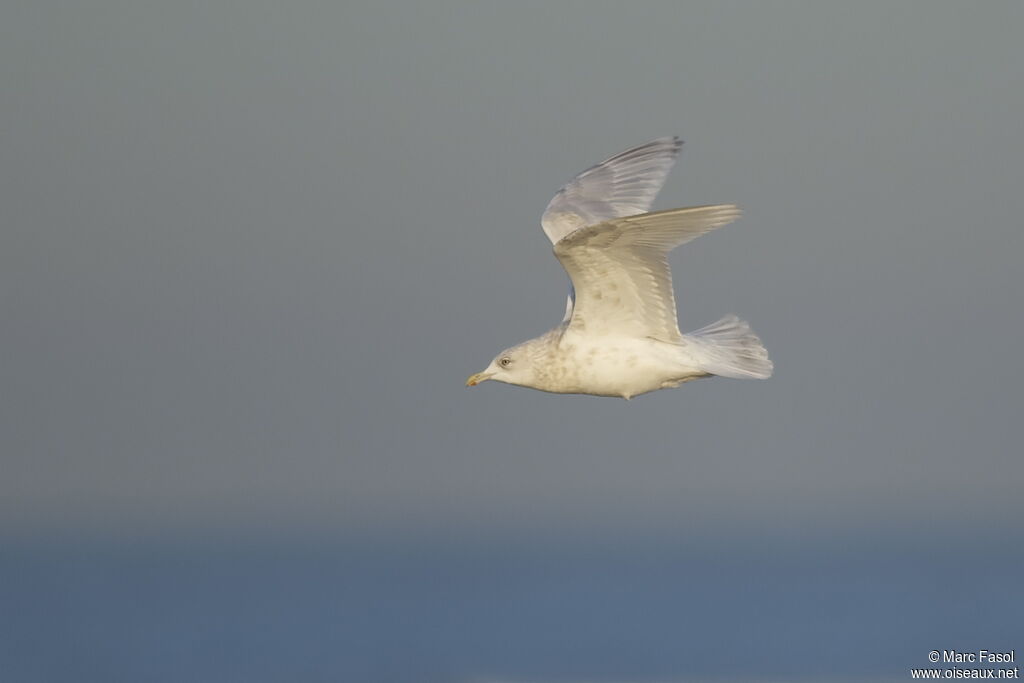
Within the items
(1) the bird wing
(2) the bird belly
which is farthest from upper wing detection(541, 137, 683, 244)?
(2) the bird belly

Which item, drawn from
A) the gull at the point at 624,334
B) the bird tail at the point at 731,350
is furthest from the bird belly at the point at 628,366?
the bird tail at the point at 731,350

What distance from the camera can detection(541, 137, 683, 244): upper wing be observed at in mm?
11430

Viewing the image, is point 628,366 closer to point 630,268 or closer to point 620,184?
point 630,268

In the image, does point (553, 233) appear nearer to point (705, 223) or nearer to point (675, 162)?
point (675, 162)

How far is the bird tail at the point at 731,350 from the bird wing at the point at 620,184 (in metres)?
1.39

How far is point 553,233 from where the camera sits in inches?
435

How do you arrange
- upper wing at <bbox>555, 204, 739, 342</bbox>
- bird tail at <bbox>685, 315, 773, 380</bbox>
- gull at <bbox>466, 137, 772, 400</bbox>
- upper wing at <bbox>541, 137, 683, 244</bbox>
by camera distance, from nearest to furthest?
upper wing at <bbox>555, 204, 739, 342</bbox>
gull at <bbox>466, 137, 772, 400</bbox>
bird tail at <bbox>685, 315, 773, 380</bbox>
upper wing at <bbox>541, 137, 683, 244</bbox>

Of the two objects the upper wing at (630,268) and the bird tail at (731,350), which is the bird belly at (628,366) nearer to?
the upper wing at (630,268)

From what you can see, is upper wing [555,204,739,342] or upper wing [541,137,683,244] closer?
upper wing [555,204,739,342]

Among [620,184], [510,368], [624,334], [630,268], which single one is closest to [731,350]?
[624,334]

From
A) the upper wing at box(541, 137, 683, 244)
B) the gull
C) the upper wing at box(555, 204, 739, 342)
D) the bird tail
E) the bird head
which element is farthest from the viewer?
the upper wing at box(541, 137, 683, 244)

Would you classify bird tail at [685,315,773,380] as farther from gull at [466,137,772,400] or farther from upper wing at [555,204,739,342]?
upper wing at [555,204,739,342]

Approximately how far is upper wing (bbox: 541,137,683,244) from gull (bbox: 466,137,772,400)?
117 cm

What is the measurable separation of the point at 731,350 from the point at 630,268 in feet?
4.03
